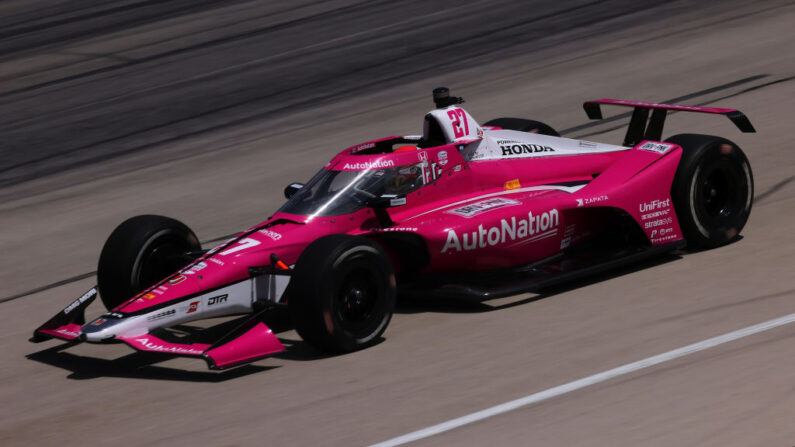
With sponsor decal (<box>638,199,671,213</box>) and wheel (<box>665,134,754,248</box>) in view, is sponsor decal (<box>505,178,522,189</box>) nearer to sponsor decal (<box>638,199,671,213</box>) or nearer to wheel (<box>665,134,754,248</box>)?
sponsor decal (<box>638,199,671,213</box>)

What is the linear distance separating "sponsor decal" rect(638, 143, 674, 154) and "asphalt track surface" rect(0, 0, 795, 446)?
0.94 metres

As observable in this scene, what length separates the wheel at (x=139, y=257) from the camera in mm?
9133

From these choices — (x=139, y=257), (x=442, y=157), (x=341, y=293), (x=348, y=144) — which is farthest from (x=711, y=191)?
(x=348, y=144)

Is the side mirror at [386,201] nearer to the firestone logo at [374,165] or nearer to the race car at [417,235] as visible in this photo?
the race car at [417,235]

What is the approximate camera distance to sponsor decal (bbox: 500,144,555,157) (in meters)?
10.0

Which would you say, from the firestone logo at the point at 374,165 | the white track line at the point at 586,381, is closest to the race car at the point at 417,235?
the firestone logo at the point at 374,165

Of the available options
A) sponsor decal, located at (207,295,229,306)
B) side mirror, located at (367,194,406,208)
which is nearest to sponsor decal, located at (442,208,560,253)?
side mirror, located at (367,194,406,208)

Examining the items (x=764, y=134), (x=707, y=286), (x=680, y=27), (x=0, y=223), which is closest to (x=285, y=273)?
(x=707, y=286)

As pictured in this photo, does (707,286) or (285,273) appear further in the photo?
(707,286)

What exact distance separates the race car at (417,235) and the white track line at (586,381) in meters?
1.43

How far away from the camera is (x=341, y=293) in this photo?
27.2 ft

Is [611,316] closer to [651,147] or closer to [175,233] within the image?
[651,147]

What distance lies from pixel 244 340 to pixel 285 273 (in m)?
0.72

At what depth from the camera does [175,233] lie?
9461mm
